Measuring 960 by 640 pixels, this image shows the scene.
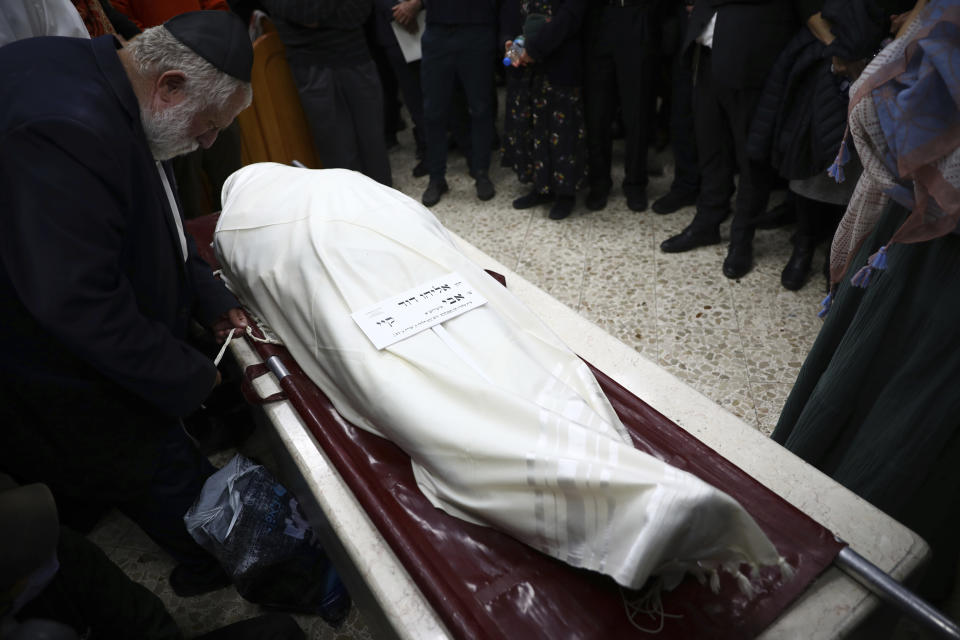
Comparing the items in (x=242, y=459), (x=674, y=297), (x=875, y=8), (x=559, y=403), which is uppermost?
(x=875, y=8)

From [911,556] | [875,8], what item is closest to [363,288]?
[911,556]

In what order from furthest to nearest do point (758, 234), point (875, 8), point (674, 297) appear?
1. point (758, 234)
2. point (674, 297)
3. point (875, 8)

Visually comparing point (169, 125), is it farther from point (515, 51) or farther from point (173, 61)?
point (515, 51)

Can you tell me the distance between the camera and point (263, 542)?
1391 mm

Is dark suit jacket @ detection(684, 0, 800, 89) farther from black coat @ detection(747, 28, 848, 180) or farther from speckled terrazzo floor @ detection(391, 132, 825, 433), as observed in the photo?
speckled terrazzo floor @ detection(391, 132, 825, 433)

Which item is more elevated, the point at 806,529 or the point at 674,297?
the point at 806,529

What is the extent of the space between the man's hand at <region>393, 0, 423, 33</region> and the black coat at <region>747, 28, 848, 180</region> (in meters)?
1.92

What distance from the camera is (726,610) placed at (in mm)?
911

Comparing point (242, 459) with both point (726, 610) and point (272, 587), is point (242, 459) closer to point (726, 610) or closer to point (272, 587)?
point (272, 587)

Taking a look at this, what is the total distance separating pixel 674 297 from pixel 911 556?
5.26 ft

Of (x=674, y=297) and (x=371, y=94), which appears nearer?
(x=674, y=297)

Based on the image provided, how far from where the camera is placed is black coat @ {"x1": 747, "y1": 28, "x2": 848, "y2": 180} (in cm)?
191

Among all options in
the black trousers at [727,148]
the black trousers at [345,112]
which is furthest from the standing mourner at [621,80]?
the black trousers at [345,112]

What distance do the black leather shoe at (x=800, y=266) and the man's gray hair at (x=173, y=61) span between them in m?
2.28
